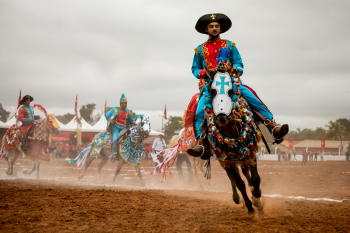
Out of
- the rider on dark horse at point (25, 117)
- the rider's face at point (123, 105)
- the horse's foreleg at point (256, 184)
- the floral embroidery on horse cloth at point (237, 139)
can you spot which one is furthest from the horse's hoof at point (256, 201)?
the rider on dark horse at point (25, 117)

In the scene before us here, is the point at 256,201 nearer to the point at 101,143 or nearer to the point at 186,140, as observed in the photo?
the point at 186,140

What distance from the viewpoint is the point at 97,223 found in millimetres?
4559

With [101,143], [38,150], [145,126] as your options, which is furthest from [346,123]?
[38,150]

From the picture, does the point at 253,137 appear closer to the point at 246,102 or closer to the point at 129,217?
the point at 246,102

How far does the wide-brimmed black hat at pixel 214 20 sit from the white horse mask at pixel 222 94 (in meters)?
1.51

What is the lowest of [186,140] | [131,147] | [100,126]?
[131,147]

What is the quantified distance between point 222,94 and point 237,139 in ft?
2.52

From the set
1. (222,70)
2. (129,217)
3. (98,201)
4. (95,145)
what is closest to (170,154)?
(95,145)

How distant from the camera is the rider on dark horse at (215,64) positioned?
5.05 metres

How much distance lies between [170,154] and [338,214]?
578 cm

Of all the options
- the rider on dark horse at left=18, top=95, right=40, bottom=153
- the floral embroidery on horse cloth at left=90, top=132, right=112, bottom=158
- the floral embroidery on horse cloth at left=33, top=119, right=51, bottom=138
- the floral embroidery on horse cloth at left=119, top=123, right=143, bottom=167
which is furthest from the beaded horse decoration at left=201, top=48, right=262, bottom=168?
the floral embroidery on horse cloth at left=33, top=119, right=51, bottom=138

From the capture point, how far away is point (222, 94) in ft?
14.6

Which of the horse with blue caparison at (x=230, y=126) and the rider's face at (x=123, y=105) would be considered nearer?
the horse with blue caparison at (x=230, y=126)

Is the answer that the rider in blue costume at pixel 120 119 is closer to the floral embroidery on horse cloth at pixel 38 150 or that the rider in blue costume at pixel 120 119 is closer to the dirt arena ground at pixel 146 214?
the floral embroidery on horse cloth at pixel 38 150
